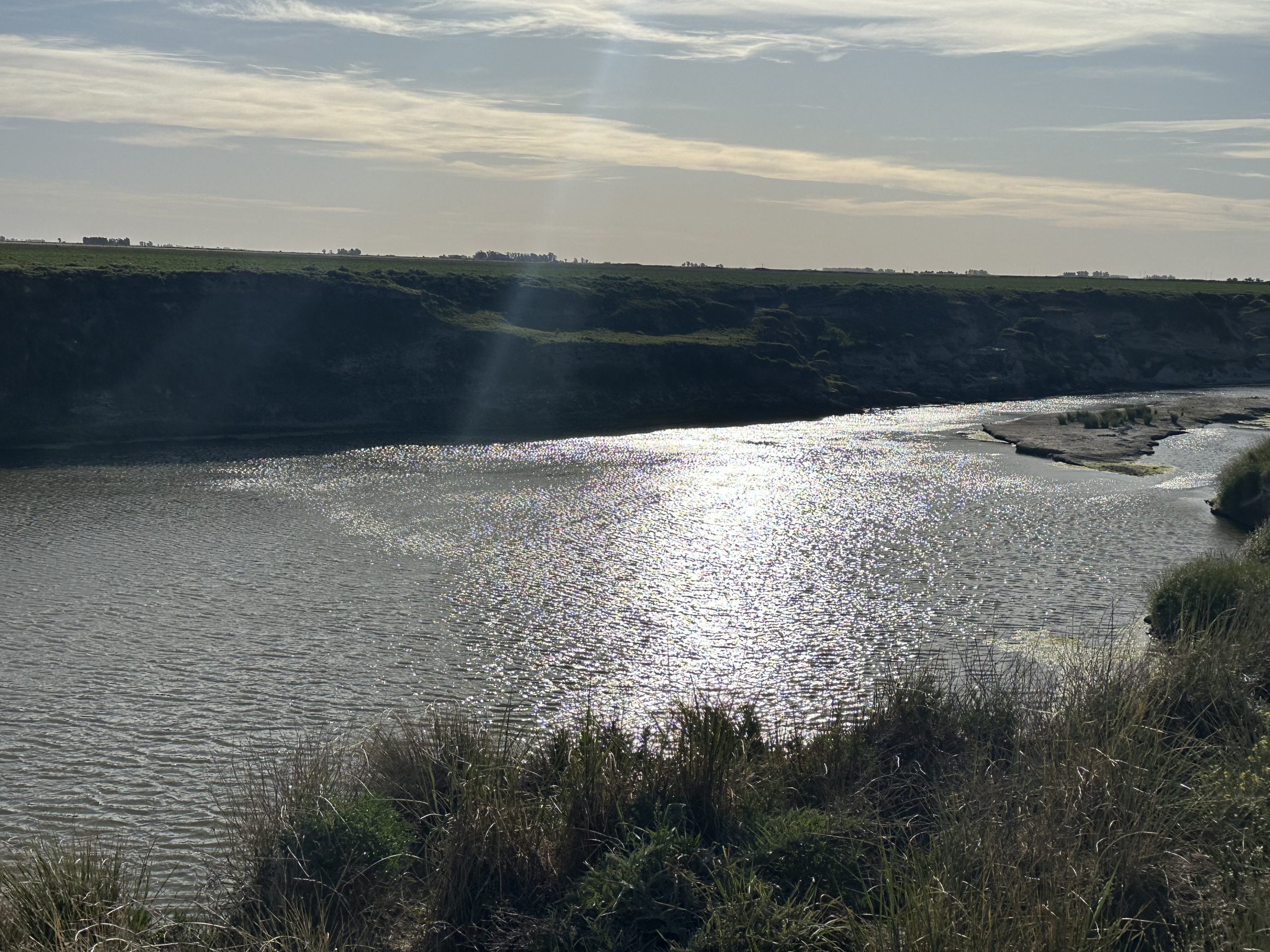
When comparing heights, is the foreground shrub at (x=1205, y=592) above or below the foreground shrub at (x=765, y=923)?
above

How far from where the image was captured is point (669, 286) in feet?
321

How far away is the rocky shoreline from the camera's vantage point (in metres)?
52.9

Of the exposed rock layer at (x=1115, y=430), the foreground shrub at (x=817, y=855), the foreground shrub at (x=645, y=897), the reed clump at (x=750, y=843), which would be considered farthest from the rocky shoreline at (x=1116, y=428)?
the foreground shrub at (x=645, y=897)

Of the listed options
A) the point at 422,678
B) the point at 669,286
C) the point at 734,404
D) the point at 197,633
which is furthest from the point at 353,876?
the point at 669,286

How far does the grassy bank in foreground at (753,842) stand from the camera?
972cm

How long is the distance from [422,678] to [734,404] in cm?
5648

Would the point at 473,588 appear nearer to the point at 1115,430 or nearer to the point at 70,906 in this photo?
the point at 70,906

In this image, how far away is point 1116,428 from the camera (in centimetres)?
6178

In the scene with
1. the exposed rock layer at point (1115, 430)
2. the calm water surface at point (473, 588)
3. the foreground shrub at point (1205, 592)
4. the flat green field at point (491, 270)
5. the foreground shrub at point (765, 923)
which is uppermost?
the flat green field at point (491, 270)

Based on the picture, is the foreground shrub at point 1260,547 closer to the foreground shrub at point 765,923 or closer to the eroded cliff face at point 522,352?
the foreground shrub at point 765,923

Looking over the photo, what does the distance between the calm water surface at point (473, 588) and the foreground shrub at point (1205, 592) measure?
61.1 inches

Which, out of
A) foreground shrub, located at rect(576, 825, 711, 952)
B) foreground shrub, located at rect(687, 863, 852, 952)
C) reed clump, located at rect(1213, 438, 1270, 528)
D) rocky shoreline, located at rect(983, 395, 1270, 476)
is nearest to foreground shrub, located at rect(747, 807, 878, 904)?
foreground shrub, located at rect(687, 863, 852, 952)

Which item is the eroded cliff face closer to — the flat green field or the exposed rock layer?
the flat green field

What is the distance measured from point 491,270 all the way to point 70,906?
10284 centimetres
